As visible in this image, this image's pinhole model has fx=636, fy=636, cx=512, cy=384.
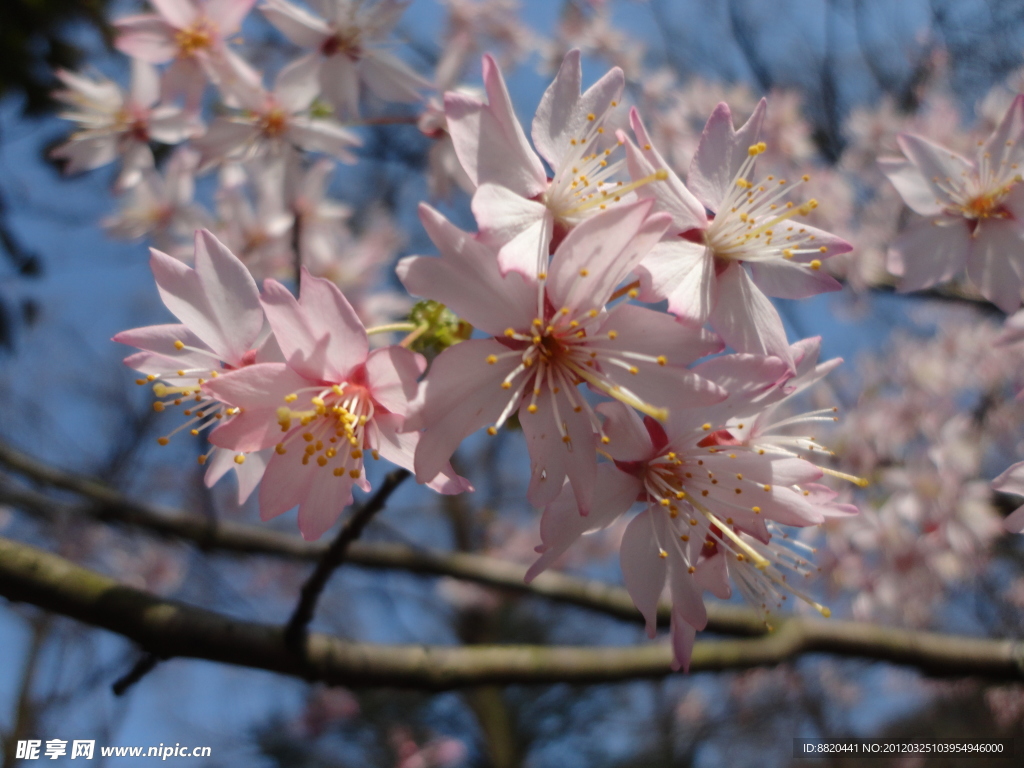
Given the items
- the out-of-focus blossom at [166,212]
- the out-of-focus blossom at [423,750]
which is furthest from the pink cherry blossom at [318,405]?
the out-of-focus blossom at [423,750]

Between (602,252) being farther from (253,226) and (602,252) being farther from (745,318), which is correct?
(253,226)

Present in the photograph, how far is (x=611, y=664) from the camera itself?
1.70 meters

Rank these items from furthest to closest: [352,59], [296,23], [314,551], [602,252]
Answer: [314,551], [352,59], [296,23], [602,252]

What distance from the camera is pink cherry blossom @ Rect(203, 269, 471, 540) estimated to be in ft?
2.55

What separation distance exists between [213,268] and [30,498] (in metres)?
2.42

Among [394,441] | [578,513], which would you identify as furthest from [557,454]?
[394,441]

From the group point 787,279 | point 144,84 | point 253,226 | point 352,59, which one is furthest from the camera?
point 253,226

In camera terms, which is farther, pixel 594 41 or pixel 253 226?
pixel 594 41

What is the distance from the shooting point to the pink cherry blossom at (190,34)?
1.61 metres

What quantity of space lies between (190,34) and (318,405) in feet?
4.49

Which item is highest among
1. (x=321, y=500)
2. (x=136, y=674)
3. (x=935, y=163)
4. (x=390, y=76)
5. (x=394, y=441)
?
(x=935, y=163)

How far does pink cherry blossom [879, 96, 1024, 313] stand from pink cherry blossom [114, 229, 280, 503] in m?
1.23

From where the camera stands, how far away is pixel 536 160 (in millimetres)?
869

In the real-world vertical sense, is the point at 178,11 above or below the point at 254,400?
above
